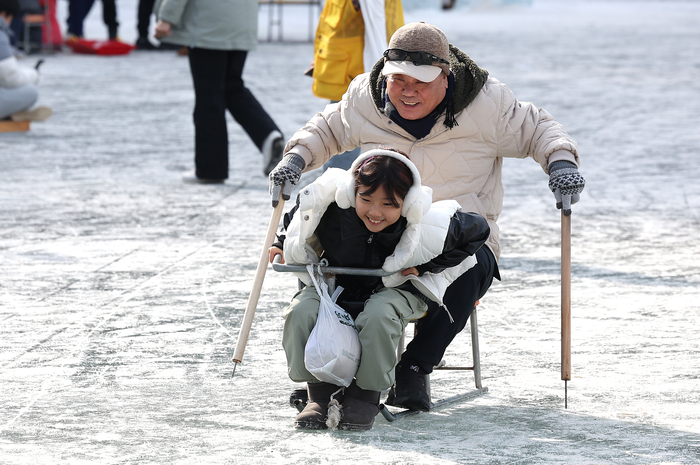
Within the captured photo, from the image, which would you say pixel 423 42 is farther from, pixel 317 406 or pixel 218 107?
pixel 218 107

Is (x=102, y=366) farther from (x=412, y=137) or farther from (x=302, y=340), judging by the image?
(x=412, y=137)

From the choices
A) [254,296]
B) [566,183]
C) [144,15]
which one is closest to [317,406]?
[254,296]

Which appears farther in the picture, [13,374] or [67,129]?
[67,129]

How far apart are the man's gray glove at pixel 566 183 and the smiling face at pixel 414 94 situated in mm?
464

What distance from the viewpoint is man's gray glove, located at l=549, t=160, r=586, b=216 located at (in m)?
3.40

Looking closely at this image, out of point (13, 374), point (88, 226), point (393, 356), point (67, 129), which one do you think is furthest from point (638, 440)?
point (67, 129)

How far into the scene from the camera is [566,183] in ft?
11.2

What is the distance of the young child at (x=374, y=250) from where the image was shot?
3123 millimetres

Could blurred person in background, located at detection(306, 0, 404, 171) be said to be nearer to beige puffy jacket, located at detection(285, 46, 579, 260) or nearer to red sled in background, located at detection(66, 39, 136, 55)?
beige puffy jacket, located at detection(285, 46, 579, 260)

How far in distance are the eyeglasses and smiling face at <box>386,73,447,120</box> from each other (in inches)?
2.2

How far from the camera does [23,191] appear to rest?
692 centimetres

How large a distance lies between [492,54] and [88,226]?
428 inches

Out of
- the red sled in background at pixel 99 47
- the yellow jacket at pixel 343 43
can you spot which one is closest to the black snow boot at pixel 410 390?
the yellow jacket at pixel 343 43

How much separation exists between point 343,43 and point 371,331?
2727 millimetres
